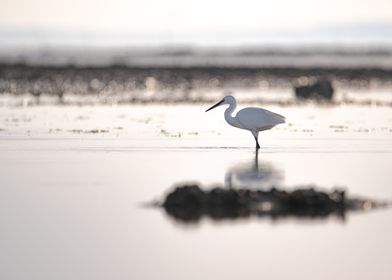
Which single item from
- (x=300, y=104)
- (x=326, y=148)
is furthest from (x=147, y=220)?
(x=300, y=104)

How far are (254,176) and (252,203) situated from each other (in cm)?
295

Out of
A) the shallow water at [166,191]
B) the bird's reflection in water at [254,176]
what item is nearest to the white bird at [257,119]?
the shallow water at [166,191]

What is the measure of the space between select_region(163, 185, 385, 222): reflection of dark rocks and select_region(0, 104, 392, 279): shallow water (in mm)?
A: 266

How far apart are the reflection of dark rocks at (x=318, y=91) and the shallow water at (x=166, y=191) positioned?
393 inches

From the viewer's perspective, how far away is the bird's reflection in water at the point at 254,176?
15.5 metres

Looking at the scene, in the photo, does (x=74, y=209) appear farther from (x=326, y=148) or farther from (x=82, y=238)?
(x=326, y=148)

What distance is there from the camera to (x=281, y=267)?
11.0m

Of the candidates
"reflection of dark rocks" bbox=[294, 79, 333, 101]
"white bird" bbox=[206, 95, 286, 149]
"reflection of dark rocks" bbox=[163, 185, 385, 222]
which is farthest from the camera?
"reflection of dark rocks" bbox=[294, 79, 333, 101]

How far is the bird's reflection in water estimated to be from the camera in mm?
15516

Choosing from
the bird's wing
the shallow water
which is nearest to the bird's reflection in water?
the shallow water

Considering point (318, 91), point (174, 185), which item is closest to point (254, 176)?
point (174, 185)

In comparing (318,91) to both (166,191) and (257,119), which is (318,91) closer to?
(257,119)

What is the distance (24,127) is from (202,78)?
3173 cm

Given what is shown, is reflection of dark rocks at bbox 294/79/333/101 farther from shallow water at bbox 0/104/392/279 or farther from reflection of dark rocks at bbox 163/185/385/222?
reflection of dark rocks at bbox 163/185/385/222
